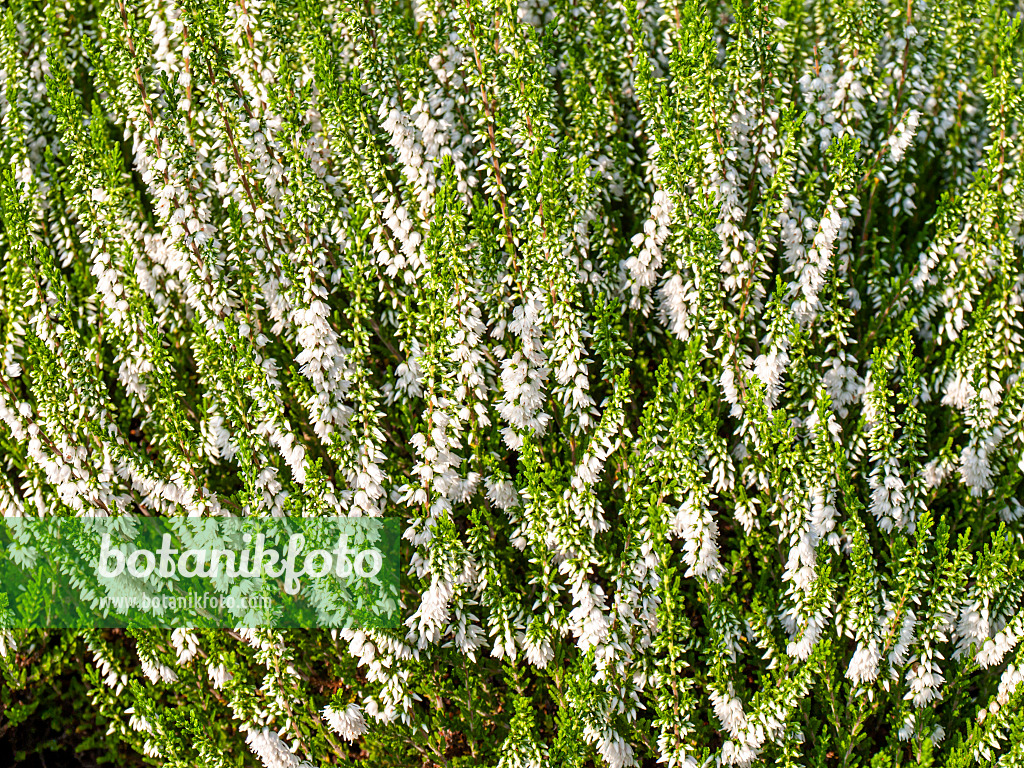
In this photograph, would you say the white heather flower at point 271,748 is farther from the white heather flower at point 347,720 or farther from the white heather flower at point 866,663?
the white heather flower at point 866,663

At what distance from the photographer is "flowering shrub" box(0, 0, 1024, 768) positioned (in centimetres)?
638

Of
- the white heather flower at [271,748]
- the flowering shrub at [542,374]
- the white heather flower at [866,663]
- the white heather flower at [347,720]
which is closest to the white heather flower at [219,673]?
the flowering shrub at [542,374]

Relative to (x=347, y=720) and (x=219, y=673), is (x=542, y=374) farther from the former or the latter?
(x=219, y=673)

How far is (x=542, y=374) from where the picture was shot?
667 centimetres

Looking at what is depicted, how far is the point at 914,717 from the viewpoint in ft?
21.0

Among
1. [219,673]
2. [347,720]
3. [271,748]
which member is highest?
[219,673]

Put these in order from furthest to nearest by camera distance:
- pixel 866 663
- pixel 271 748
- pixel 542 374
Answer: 1. pixel 542 374
2. pixel 271 748
3. pixel 866 663

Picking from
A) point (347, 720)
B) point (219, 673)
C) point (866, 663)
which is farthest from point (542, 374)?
point (219, 673)

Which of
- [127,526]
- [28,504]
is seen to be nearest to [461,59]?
[127,526]

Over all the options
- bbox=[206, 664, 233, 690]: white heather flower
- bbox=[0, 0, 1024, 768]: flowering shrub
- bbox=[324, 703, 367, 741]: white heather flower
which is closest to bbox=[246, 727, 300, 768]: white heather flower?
bbox=[0, 0, 1024, 768]: flowering shrub

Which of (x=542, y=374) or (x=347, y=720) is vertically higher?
(x=542, y=374)

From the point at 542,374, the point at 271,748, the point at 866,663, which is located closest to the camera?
the point at 866,663

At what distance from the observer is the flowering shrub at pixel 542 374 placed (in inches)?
251

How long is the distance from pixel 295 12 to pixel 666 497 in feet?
17.0
